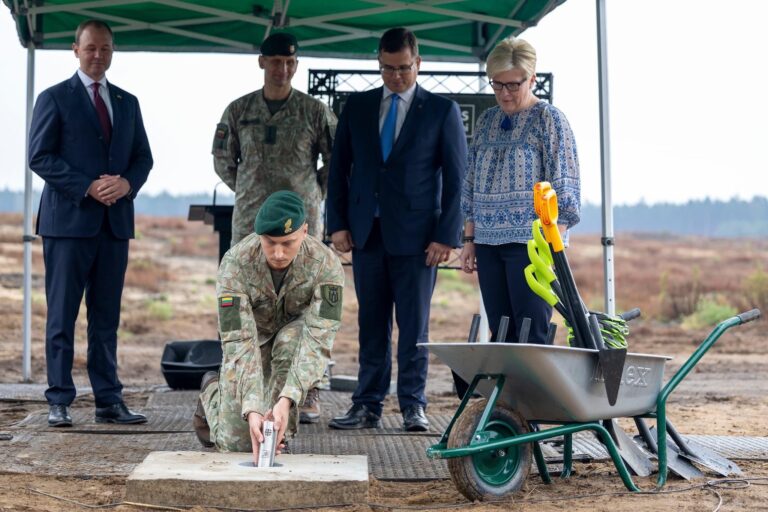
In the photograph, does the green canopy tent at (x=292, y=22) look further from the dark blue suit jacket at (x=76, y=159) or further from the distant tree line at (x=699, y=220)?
the distant tree line at (x=699, y=220)

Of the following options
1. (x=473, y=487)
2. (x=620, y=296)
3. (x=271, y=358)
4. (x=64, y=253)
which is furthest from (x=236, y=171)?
(x=620, y=296)

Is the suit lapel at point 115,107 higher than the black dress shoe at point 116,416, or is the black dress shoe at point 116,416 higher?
the suit lapel at point 115,107

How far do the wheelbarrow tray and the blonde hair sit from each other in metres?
1.30

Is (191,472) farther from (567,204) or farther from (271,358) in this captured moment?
(567,204)

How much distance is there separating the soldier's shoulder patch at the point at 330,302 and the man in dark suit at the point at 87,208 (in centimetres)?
163

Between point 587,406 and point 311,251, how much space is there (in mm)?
1297

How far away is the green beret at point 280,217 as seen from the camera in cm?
411

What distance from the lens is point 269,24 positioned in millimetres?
7148

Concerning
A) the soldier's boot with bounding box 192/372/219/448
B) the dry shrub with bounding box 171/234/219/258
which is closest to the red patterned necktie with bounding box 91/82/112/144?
the soldier's boot with bounding box 192/372/219/448

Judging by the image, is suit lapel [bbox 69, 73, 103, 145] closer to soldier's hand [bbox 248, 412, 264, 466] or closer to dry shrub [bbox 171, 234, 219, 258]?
soldier's hand [bbox 248, 412, 264, 466]

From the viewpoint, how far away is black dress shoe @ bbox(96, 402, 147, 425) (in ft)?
18.7

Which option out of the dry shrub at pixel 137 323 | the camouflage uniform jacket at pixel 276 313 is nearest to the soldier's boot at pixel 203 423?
the camouflage uniform jacket at pixel 276 313

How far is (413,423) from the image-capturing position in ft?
17.9

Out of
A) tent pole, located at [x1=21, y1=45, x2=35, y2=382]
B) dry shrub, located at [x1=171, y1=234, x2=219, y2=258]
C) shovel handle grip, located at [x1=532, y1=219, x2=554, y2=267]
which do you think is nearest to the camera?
shovel handle grip, located at [x1=532, y1=219, x2=554, y2=267]
